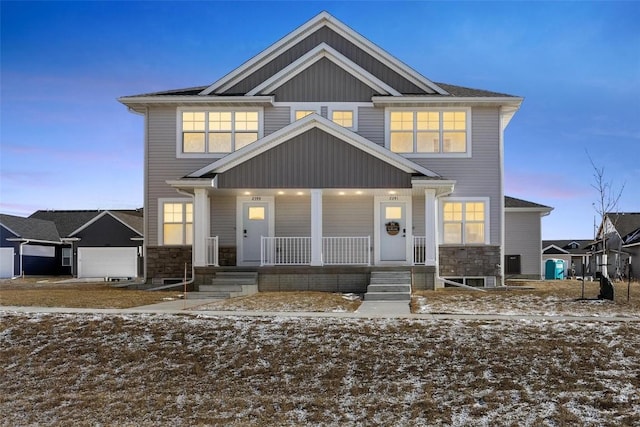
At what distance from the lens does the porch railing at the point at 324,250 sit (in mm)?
20672

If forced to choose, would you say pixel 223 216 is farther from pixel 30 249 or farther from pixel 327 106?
pixel 30 249

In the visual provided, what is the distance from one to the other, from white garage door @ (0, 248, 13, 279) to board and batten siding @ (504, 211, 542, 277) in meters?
30.0

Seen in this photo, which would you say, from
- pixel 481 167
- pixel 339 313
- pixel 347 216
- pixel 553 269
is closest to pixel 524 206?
pixel 481 167

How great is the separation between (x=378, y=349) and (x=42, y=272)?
38510 mm

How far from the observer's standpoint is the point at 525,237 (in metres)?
29.7

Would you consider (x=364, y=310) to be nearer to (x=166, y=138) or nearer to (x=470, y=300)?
(x=470, y=300)

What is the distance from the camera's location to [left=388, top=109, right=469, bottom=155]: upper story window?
70.8ft

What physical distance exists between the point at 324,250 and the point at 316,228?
1920mm

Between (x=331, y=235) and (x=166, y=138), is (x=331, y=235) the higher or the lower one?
the lower one

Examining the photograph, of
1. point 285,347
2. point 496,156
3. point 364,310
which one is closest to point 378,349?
point 285,347

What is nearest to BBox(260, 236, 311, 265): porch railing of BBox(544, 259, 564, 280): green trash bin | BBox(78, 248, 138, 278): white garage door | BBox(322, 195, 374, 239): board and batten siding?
BBox(322, 195, 374, 239): board and batten siding

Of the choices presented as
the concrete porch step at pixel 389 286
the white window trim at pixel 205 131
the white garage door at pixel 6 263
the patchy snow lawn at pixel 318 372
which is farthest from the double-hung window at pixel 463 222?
the white garage door at pixel 6 263

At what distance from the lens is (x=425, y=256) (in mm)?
19453

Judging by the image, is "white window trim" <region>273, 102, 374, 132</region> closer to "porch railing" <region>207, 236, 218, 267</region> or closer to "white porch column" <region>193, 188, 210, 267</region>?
"white porch column" <region>193, 188, 210, 267</region>
